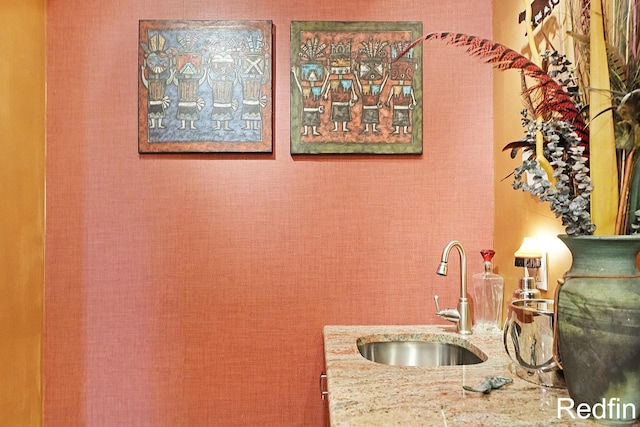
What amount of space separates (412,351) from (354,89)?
1026 millimetres

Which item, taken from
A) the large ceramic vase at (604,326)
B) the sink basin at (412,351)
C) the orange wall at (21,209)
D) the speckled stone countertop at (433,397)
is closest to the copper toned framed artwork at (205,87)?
the orange wall at (21,209)

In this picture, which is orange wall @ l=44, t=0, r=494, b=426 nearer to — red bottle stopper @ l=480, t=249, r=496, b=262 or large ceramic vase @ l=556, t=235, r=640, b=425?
red bottle stopper @ l=480, t=249, r=496, b=262

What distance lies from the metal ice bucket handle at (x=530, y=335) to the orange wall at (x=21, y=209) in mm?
1641

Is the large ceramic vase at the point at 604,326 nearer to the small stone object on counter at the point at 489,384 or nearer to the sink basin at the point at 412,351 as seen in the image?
the small stone object on counter at the point at 489,384

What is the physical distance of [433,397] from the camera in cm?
111

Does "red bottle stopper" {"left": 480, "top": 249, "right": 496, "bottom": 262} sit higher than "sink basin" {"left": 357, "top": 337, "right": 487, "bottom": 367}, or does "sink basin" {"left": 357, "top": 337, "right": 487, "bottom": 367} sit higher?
"red bottle stopper" {"left": 480, "top": 249, "right": 496, "bottom": 262}

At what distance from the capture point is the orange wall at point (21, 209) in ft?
5.63

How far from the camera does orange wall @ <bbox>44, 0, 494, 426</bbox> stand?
6.41 feet

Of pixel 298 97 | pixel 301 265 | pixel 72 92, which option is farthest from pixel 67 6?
pixel 301 265

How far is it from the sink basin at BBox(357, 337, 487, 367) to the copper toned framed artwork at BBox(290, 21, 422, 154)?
729mm

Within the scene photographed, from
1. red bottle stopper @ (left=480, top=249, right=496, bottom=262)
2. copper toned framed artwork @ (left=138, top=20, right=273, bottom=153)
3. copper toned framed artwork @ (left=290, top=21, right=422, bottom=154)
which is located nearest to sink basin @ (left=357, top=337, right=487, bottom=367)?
red bottle stopper @ (left=480, top=249, right=496, bottom=262)

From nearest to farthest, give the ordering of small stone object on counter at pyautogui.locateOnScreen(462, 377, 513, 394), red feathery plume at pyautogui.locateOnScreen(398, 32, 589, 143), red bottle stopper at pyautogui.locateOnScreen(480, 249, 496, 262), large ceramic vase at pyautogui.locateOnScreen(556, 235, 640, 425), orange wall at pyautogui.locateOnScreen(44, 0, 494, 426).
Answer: large ceramic vase at pyautogui.locateOnScreen(556, 235, 640, 425), red feathery plume at pyautogui.locateOnScreen(398, 32, 589, 143), small stone object on counter at pyautogui.locateOnScreen(462, 377, 513, 394), red bottle stopper at pyautogui.locateOnScreen(480, 249, 496, 262), orange wall at pyautogui.locateOnScreen(44, 0, 494, 426)

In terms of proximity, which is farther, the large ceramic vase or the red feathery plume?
the red feathery plume

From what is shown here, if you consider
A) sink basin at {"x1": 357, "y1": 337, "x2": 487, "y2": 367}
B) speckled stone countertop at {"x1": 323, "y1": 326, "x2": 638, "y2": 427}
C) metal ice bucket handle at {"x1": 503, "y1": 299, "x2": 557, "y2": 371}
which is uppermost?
metal ice bucket handle at {"x1": 503, "y1": 299, "x2": 557, "y2": 371}
